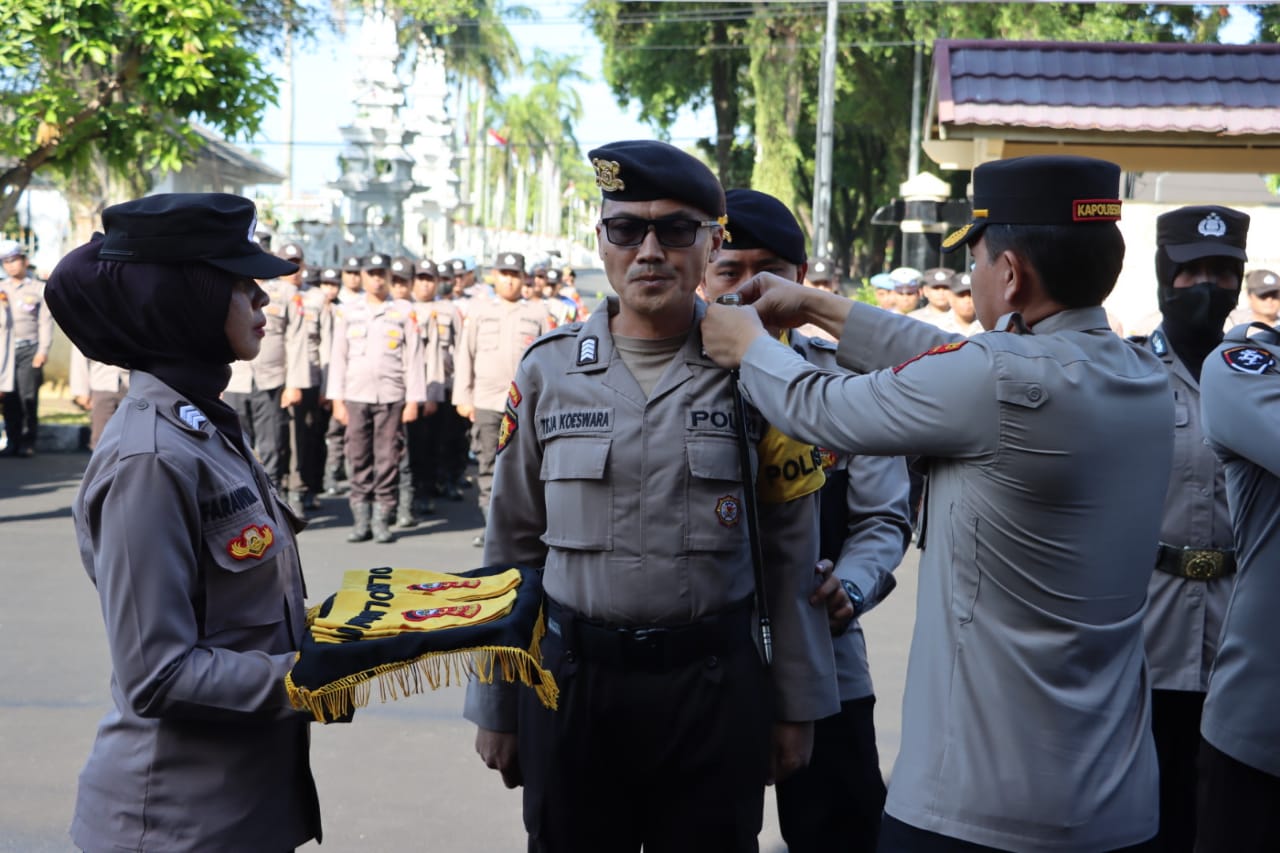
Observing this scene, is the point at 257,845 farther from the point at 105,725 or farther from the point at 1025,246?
the point at 1025,246

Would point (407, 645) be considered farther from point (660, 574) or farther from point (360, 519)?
point (360, 519)

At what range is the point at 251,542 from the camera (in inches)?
100

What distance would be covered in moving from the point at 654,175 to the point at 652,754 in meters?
1.23

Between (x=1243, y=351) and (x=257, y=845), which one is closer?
(x=257, y=845)

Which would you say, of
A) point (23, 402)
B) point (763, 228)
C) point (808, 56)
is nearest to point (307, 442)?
point (23, 402)

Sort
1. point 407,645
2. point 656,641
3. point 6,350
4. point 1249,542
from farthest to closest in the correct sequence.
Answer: point 6,350, point 1249,542, point 656,641, point 407,645

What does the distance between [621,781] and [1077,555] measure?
108cm

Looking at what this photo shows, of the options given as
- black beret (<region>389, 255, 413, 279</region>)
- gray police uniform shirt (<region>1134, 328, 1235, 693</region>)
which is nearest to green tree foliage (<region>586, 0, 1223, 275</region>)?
black beret (<region>389, 255, 413, 279</region>)

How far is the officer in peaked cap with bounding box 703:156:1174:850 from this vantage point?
2404 mm

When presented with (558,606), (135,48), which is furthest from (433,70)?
(558,606)

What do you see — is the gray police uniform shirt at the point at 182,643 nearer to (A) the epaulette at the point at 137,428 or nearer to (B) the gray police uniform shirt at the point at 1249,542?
(A) the epaulette at the point at 137,428

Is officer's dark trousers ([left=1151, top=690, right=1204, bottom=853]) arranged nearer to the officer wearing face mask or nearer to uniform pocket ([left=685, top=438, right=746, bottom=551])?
the officer wearing face mask

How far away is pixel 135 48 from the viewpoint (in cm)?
1211

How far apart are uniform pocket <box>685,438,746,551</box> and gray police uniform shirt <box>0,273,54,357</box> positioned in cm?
1324
